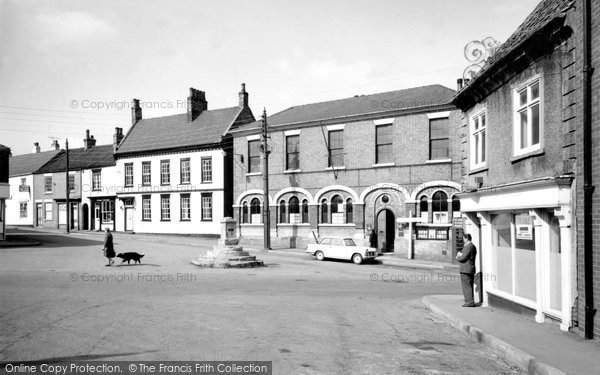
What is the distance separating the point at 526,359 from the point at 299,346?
3.46m

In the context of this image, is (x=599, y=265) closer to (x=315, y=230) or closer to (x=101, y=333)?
(x=101, y=333)

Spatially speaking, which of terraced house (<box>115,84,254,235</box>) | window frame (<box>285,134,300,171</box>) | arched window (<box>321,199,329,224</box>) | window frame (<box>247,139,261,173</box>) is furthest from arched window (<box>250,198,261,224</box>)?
arched window (<box>321,199,329,224</box>)

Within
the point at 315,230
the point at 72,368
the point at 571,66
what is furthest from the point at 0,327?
the point at 315,230

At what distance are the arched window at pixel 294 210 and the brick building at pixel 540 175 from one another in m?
20.2

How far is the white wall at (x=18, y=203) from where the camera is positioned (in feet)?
176

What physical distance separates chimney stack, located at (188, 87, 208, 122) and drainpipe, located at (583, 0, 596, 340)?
124ft

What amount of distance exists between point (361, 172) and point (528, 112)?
19.7 metres

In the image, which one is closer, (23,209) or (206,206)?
(206,206)

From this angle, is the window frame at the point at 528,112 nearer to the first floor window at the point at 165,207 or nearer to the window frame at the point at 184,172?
the window frame at the point at 184,172

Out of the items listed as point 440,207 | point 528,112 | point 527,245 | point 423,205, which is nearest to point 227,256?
point 423,205

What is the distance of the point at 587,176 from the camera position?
8852 millimetres

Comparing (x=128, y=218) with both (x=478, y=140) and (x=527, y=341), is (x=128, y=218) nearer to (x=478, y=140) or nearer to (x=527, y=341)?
(x=478, y=140)

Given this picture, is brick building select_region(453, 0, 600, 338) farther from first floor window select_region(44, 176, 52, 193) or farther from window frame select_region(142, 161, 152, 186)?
first floor window select_region(44, 176, 52, 193)

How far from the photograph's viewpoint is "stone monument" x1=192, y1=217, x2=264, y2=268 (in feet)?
76.6
